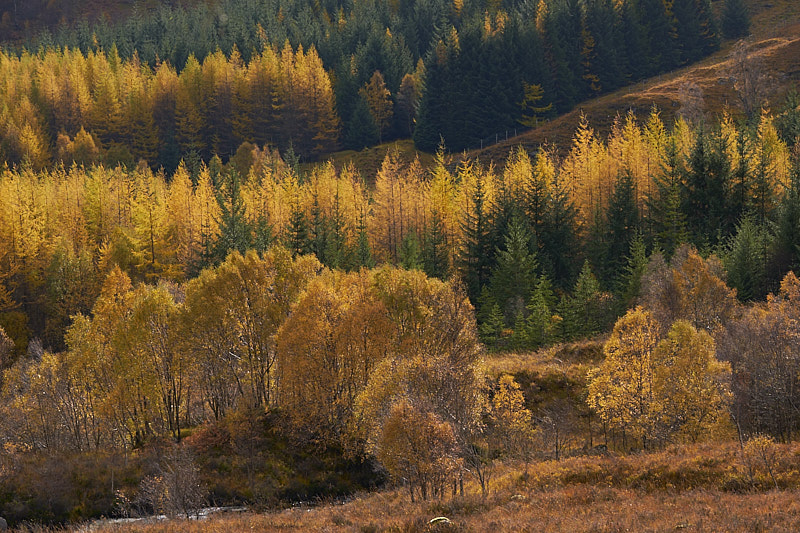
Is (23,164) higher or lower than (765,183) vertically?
higher

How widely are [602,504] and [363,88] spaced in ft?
460

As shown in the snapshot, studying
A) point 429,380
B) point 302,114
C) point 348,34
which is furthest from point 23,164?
point 429,380

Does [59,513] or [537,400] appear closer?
[59,513]

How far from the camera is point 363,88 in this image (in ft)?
527

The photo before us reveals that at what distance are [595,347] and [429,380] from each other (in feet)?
87.4

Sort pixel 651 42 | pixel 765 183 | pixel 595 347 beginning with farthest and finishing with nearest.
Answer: pixel 651 42
pixel 765 183
pixel 595 347

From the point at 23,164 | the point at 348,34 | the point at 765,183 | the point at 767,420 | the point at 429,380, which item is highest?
the point at 348,34

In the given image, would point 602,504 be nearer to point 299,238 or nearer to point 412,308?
point 412,308

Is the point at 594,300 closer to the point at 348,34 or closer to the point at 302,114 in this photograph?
the point at 302,114

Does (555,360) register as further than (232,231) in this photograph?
No

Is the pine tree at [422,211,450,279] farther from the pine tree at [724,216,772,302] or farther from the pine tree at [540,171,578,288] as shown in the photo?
the pine tree at [724,216,772,302]

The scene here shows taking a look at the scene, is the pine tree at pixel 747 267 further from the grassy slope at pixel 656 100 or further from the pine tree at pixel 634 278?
the grassy slope at pixel 656 100

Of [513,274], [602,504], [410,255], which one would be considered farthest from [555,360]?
[602,504]

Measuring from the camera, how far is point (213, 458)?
165ft
